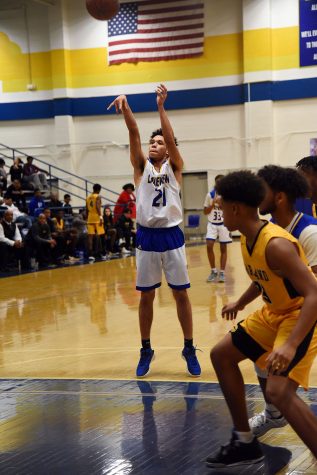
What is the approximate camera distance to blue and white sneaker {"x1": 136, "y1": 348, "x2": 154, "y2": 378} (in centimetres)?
509

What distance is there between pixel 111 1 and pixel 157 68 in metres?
10.8

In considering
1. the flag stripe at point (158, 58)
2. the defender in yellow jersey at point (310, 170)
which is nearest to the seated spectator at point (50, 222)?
the flag stripe at point (158, 58)

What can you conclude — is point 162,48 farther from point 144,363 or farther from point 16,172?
point 144,363

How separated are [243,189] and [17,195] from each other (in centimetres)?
1479

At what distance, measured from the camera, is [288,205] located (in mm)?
3309

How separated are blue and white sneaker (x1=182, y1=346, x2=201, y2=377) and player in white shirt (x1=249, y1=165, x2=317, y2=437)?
4.89 ft

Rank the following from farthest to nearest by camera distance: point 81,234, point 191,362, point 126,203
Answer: point 126,203 → point 81,234 → point 191,362

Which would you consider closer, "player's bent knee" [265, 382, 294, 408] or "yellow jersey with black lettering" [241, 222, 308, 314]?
"player's bent knee" [265, 382, 294, 408]

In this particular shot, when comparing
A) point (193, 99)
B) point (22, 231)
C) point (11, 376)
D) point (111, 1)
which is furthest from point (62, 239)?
point (11, 376)

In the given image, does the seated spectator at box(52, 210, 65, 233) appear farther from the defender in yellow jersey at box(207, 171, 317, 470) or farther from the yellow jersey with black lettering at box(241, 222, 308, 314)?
the yellow jersey with black lettering at box(241, 222, 308, 314)

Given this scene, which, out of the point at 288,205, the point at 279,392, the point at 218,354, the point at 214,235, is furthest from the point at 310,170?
the point at 214,235

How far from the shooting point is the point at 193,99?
21.9m

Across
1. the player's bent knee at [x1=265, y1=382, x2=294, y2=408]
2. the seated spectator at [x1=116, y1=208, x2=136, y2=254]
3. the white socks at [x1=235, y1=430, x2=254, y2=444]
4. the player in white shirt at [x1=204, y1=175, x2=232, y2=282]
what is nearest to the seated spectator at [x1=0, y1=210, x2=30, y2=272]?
the seated spectator at [x1=116, y1=208, x2=136, y2=254]

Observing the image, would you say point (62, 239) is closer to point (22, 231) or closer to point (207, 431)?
point (22, 231)
